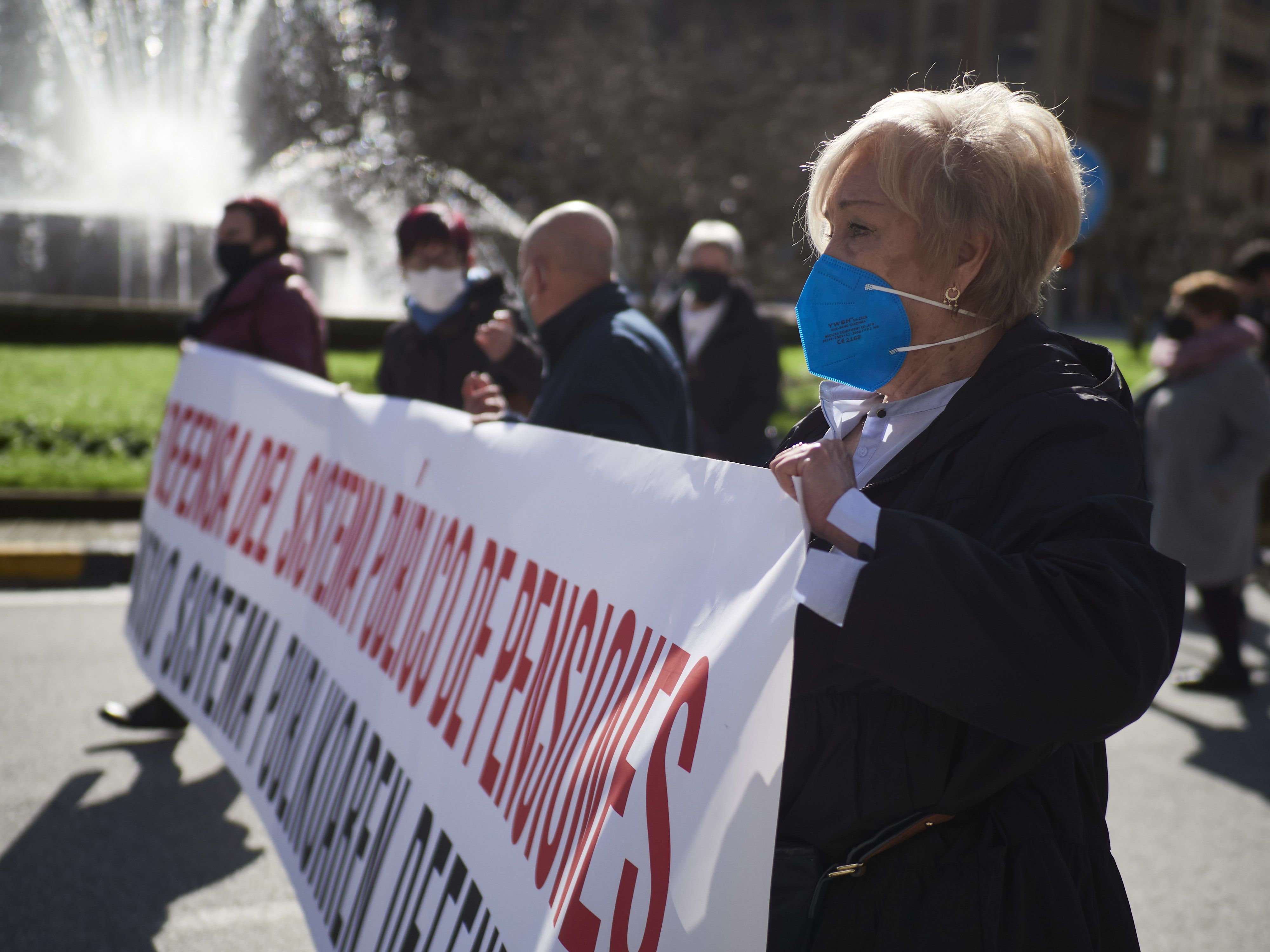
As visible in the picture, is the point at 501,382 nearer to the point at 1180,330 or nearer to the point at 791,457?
the point at 791,457

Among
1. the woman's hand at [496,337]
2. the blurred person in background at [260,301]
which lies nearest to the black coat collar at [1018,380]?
the woman's hand at [496,337]

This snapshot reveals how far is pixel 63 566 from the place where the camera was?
698 centimetres

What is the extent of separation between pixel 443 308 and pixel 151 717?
1953 mm

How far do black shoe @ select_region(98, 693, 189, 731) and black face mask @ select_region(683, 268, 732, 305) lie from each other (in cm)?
325

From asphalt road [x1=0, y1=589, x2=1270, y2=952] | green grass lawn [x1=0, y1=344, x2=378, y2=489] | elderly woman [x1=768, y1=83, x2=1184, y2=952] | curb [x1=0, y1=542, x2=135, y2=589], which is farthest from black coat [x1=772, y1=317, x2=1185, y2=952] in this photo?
green grass lawn [x1=0, y1=344, x2=378, y2=489]

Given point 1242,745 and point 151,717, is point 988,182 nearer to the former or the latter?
point 151,717

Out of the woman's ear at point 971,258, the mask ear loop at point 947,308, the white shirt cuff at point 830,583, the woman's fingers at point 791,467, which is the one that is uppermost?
the woman's ear at point 971,258

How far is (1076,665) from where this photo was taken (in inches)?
53.4

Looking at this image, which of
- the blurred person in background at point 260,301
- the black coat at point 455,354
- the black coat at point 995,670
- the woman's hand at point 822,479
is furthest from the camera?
the blurred person in background at point 260,301

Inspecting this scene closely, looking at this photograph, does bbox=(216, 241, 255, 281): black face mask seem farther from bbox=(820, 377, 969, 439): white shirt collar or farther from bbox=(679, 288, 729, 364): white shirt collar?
bbox=(820, 377, 969, 439): white shirt collar

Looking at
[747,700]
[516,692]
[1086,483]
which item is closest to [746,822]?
[747,700]

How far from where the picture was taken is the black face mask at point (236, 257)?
197 inches

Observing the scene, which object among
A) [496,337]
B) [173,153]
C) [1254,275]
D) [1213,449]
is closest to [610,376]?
[496,337]

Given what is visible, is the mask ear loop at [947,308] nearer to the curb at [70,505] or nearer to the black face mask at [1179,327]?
the black face mask at [1179,327]
